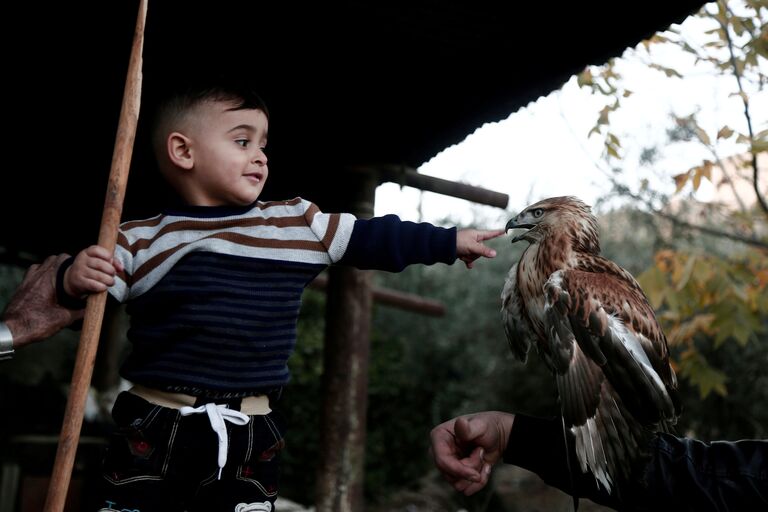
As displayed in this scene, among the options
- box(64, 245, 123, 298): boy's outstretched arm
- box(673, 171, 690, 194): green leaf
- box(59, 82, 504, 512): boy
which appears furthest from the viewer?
box(673, 171, 690, 194): green leaf

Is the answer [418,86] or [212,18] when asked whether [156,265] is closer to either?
[212,18]

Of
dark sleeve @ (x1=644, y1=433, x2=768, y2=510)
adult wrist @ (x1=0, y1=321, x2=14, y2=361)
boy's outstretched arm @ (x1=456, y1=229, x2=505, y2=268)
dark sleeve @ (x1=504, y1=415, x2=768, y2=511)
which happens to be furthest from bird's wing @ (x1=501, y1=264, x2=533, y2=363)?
adult wrist @ (x1=0, y1=321, x2=14, y2=361)

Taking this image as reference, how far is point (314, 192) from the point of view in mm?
5645

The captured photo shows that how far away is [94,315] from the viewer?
1.62 meters

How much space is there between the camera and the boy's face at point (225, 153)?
80.0 inches

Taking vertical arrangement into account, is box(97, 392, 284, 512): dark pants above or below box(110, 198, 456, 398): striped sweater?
below

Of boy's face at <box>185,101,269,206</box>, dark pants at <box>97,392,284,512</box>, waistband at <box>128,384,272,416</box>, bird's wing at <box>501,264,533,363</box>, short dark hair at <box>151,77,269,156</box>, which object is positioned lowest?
dark pants at <box>97,392,284,512</box>

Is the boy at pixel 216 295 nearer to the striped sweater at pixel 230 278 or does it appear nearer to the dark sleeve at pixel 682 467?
the striped sweater at pixel 230 278

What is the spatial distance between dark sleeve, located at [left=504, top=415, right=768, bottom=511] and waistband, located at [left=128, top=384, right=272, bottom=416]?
74 centimetres

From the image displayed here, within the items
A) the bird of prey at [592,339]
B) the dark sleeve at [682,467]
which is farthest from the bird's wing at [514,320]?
the dark sleeve at [682,467]

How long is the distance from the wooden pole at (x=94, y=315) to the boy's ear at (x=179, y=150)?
389mm

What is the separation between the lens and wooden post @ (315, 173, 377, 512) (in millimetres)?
4797

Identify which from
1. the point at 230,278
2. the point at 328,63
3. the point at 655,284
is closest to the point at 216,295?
the point at 230,278

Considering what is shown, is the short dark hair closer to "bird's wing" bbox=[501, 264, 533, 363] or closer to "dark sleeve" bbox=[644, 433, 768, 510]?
"bird's wing" bbox=[501, 264, 533, 363]
